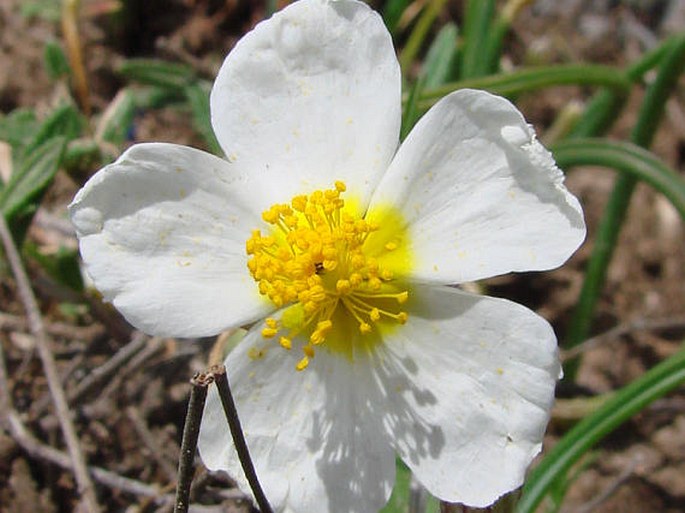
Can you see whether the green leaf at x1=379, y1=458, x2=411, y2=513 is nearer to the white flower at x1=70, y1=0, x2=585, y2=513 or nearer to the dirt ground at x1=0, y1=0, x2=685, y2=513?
the white flower at x1=70, y1=0, x2=585, y2=513

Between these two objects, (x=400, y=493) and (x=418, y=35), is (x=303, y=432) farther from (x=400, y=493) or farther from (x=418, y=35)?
(x=418, y=35)

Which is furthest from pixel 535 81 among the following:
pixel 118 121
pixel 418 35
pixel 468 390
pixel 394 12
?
pixel 118 121

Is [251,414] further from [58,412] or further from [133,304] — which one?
[58,412]

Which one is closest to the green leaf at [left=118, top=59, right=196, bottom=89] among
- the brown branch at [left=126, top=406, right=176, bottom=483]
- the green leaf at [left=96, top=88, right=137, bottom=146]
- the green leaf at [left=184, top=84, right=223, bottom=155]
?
the green leaf at [left=96, top=88, right=137, bottom=146]

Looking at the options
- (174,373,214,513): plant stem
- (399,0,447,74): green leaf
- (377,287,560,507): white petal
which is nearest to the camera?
(174,373,214,513): plant stem

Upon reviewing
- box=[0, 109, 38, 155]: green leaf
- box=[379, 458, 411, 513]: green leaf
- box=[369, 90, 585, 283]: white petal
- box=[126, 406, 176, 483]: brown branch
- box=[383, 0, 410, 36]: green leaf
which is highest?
box=[369, 90, 585, 283]: white petal

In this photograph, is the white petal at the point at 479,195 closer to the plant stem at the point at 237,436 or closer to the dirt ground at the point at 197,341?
the plant stem at the point at 237,436
